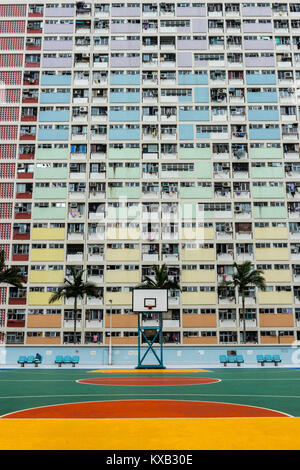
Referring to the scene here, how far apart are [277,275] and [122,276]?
1993cm

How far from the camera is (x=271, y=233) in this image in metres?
55.0

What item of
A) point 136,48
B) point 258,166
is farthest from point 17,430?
point 136,48

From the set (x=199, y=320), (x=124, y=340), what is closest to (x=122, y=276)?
(x=124, y=340)

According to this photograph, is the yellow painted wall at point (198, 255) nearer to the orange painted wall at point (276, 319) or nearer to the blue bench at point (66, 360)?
the orange painted wall at point (276, 319)

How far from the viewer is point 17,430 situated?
8367 millimetres

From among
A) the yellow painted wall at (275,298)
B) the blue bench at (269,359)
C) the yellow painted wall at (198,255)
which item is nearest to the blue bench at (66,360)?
the blue bench at (269,359)

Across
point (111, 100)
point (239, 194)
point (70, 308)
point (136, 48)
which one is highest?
point (136, 48)

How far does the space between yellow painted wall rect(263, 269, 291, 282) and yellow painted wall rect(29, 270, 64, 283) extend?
26206mm

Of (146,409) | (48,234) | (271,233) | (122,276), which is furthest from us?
(271,233)

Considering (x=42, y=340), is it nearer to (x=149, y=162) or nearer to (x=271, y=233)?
(x=149, y=162)

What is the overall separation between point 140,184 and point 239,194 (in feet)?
→ 44.2

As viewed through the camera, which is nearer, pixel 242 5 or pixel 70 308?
pixel 70 308
